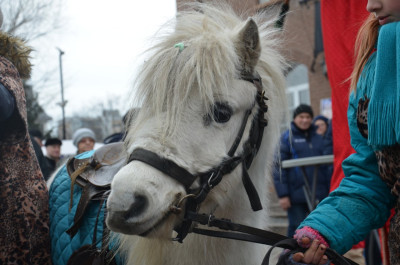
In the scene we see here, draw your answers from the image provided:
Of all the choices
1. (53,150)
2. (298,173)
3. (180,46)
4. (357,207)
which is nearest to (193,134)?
(180,46)

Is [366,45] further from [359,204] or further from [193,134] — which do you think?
[193,134]

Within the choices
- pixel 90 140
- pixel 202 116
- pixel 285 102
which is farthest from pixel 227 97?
pixel 90 140

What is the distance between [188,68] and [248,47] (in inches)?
14.0

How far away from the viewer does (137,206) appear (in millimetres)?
1537

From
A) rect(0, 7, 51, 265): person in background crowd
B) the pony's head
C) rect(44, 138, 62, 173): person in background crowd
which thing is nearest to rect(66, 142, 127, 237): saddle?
rect(0, 7, 51, 265): person in background crowd

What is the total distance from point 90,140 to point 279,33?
13.6ft

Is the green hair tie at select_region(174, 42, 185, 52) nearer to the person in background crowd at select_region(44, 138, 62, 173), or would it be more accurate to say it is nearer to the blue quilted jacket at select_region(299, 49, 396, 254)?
the blue quilted jacket at select_region(299, 49, 396, 254)

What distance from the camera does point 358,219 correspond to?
5.53 feet

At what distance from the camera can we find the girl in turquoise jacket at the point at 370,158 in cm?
151

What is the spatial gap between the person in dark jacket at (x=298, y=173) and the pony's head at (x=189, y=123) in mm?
3111

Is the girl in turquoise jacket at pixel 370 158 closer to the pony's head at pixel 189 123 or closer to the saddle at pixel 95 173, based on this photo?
the pony's head at pixel 189 123

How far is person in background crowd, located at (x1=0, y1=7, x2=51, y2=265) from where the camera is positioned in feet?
7.68

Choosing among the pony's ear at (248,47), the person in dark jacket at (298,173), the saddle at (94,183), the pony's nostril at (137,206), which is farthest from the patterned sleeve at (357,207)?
the person in dark jacket at (298,173)

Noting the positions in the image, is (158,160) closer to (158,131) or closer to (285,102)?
(158,131)
